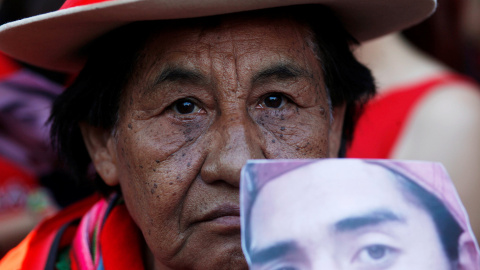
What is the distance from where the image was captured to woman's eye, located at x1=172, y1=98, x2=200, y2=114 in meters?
1.84

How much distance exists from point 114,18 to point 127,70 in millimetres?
237

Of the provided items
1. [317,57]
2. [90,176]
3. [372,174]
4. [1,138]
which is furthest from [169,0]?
[1,138]

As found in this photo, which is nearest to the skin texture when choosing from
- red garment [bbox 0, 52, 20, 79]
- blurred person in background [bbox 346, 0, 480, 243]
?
blurred person in background [bbox 346, 0, 480, 243]

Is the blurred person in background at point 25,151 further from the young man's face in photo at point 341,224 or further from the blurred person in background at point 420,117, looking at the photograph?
the young man's face in photo at point 341,224

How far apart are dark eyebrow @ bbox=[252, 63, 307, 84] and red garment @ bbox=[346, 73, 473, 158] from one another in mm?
1395

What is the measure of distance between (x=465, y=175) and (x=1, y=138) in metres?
2.59

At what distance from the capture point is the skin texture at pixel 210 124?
1.71 m

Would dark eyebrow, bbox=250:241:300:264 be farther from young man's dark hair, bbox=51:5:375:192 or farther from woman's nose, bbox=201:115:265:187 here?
young man's dark hair, bbox=51:5:375:192

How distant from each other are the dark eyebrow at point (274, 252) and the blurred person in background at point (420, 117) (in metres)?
1.73

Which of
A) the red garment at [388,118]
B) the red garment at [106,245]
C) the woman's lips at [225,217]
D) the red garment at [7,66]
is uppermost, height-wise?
the woman's lips at [225,217]

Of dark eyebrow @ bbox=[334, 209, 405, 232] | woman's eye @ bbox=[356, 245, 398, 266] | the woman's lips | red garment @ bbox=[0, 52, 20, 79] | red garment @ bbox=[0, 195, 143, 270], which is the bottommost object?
red garment @ bbox=[0, 195, 143, 270]

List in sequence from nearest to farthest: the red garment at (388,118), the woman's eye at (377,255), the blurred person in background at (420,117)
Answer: the woman's eye at (377,255)
the blurred person in background at (420,117)
the red garment at (388,118)

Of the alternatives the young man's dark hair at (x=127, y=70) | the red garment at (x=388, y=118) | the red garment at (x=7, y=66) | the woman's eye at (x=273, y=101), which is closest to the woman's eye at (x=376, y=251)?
the woman's eye at (x=273, y=101)

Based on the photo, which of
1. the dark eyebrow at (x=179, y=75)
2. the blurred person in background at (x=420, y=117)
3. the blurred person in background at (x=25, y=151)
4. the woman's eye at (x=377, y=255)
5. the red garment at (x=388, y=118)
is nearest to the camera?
the woman's eye at (x=377, y=255)
